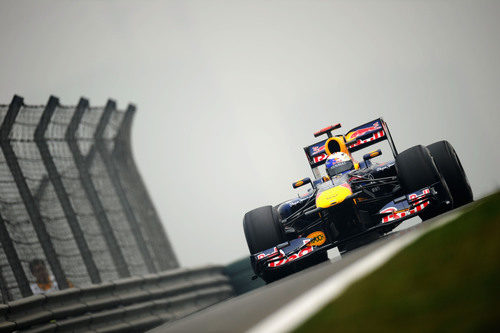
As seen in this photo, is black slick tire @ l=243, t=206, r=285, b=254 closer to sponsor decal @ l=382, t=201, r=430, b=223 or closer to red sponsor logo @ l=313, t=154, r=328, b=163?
sponsor decal @ l=382, t=201, r=430, b=223

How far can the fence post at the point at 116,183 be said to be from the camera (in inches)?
626

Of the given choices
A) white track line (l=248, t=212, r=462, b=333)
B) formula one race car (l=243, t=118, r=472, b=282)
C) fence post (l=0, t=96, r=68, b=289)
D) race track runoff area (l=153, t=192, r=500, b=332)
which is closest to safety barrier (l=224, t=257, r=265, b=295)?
formula one race car (l=243, t=118, r=472, b=282)

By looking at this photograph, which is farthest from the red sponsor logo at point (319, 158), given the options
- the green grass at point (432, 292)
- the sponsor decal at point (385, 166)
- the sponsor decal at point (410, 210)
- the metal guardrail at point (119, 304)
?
the green grass at point (432, 292)

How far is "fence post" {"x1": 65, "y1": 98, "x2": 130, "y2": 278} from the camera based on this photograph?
14.6 m

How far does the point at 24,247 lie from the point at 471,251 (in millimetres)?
9067

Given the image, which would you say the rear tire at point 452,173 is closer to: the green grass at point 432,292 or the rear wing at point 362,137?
the rear wing at point 362,137

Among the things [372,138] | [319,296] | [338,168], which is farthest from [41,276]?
[319,296]

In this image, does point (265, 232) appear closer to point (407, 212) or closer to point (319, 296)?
point (407, 212)

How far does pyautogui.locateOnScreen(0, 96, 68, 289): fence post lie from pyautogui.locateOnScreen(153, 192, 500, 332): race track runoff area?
7.41 metres

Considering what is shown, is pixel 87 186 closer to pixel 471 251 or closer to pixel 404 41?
pixel 404 41

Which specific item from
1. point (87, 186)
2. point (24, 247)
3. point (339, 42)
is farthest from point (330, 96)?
point (24, 247)

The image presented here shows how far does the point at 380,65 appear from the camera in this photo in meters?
21.4

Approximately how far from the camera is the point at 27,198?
1286 centimetres

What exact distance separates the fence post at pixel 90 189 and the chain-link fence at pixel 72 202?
2cm
